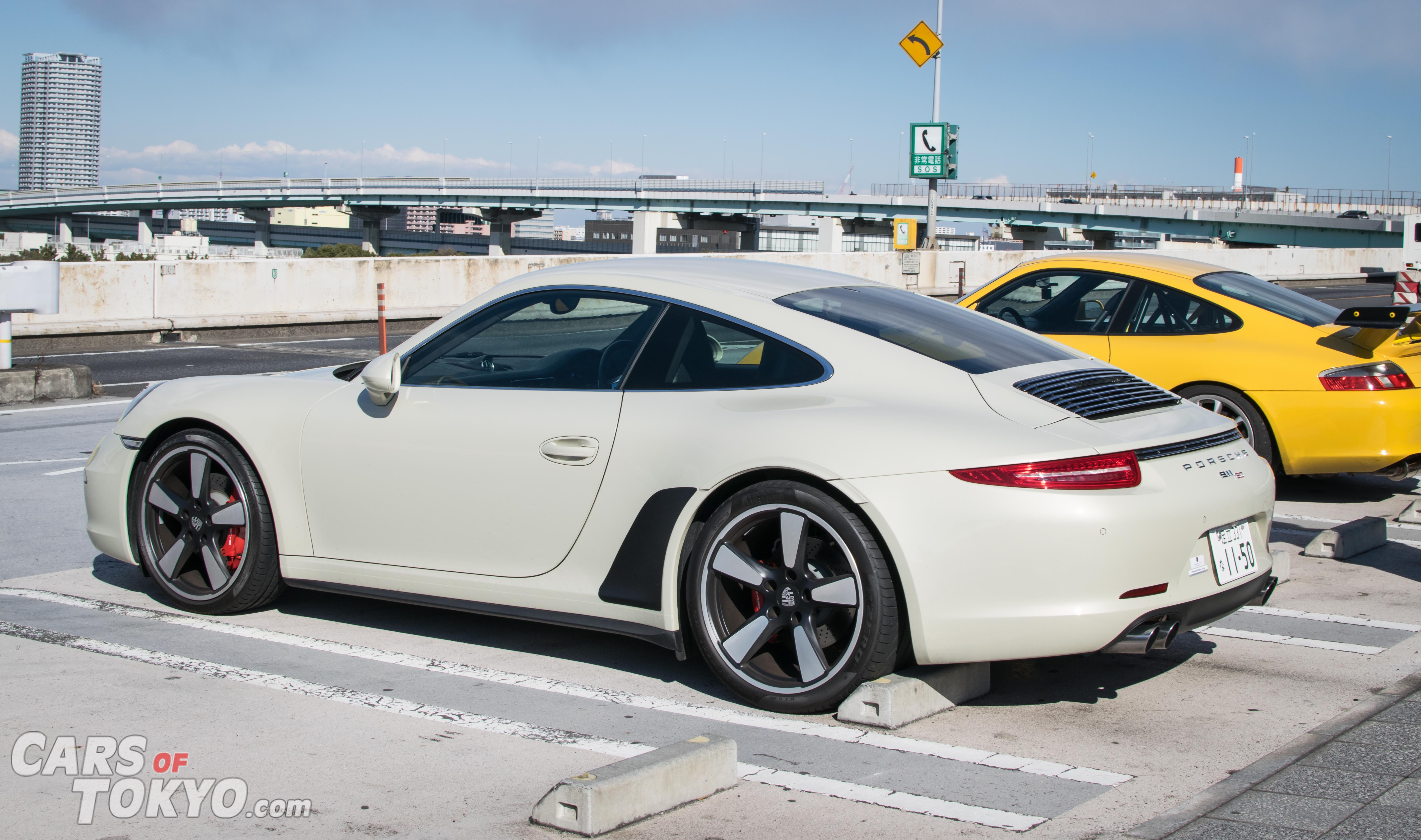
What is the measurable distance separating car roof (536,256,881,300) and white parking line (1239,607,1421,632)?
2196 mm

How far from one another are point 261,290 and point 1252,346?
56.4ft

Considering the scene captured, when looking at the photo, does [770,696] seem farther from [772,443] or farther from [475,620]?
[475,620]

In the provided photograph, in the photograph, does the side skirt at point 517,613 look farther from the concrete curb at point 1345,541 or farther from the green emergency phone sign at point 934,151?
the green emergency phone sign at point 934,151

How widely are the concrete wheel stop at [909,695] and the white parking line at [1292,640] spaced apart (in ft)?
3.91

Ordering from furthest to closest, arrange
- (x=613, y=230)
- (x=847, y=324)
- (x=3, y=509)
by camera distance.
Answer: (x=613, y=230) → (x=3, y=509) → (x=847, y=324)

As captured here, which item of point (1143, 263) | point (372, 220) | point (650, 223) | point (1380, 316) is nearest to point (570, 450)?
point (1380, 316)

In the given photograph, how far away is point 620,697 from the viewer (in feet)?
13.7

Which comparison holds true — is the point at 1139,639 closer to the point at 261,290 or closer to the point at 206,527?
the point at 206,527

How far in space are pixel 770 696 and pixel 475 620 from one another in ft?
5.52

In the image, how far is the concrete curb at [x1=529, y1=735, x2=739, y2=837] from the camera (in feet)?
9.87

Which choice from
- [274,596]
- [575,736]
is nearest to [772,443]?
[575,736]

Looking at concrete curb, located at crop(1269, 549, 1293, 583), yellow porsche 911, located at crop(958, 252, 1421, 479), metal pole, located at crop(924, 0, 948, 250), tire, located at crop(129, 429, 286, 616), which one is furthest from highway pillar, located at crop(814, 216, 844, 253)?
tire, located at crop(129, 429, 286, 616)

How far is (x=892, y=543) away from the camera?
3719mm

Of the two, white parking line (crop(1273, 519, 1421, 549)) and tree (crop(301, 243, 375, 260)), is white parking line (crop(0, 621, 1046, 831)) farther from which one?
tree (crop(301, 243, 375, 260))
